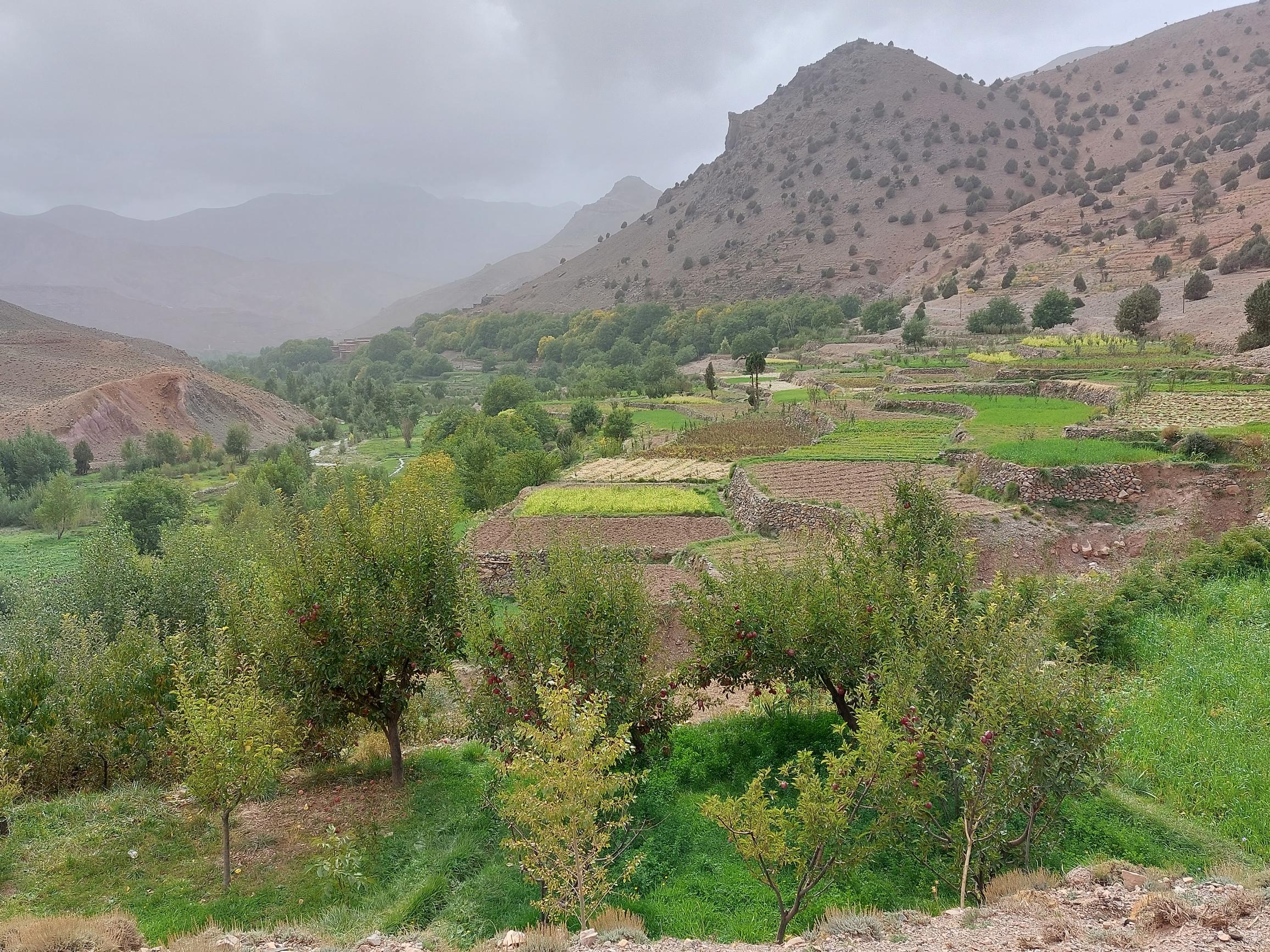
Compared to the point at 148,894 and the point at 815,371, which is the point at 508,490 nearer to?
the point at 148,894

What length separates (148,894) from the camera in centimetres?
1091

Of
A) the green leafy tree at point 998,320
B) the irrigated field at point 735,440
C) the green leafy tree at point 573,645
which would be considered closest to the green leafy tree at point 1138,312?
the green leafy tree at point 998,320

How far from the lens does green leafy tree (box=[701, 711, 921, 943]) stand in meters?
8.33

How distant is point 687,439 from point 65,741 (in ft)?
116

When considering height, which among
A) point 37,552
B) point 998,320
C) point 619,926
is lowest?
A: point 37,552

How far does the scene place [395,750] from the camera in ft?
47.0

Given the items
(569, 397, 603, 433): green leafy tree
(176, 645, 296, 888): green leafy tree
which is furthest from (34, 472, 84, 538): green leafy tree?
(176, 645, 296, 888): green leafy tree

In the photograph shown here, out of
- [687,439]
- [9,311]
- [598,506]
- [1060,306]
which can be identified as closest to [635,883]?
[598,506]

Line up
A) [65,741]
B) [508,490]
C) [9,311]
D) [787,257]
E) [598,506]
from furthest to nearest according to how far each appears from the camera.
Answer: [787,257]
[9,311]
[508,490]
[598,506]
[65,741]

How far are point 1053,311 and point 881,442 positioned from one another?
131 feet

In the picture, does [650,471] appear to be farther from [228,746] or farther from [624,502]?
[228,746]

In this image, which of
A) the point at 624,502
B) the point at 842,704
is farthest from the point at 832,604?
the point at 624,502

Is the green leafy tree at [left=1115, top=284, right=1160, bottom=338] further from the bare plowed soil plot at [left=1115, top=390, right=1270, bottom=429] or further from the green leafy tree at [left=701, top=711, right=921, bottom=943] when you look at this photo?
the green leafy tree at [left=701, top=711, right=921, bottom=943]

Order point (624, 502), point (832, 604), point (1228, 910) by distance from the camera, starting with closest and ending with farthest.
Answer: point (1228, 910) < point (832, 604) < point (624, 502)
